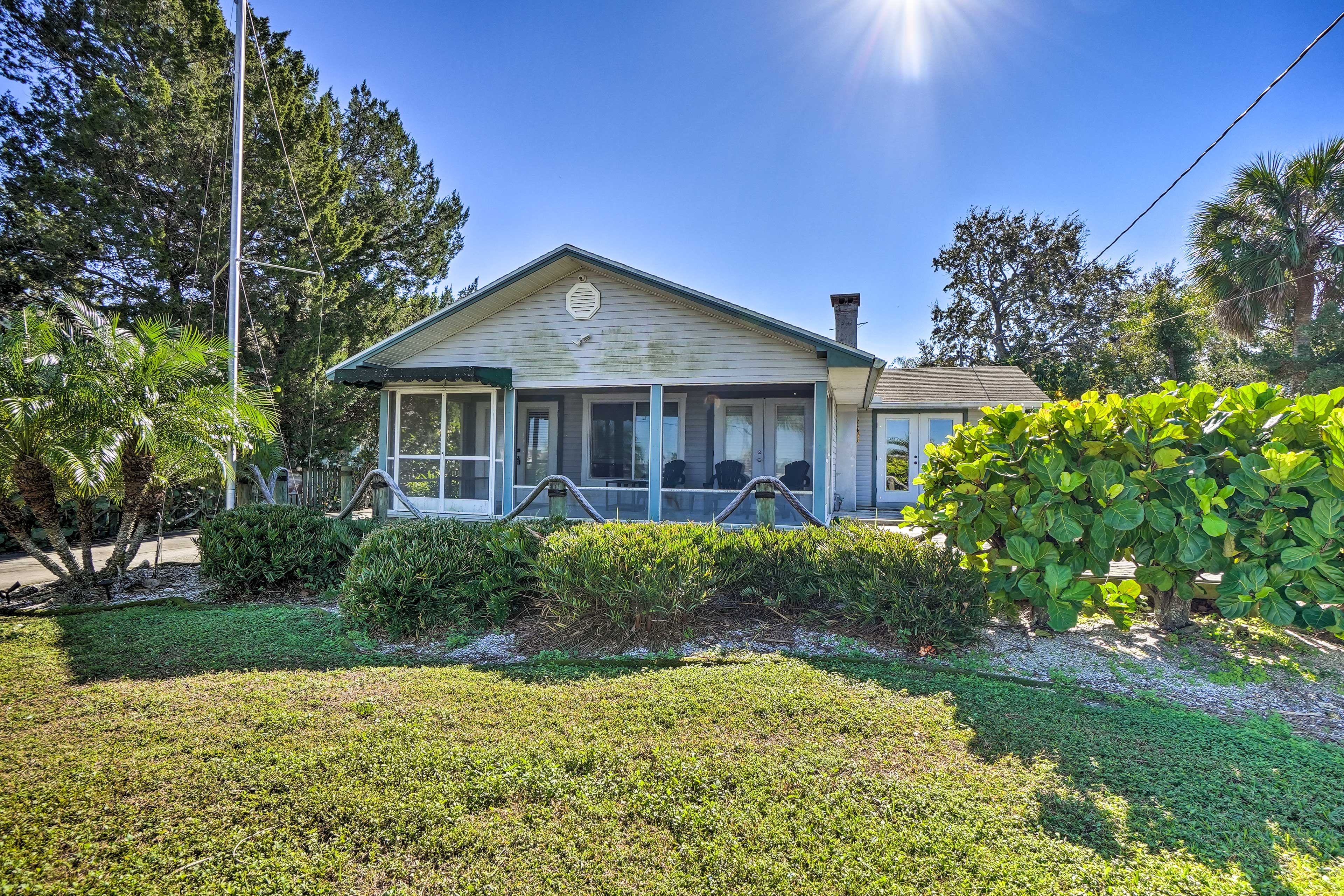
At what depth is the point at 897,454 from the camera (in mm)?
15016

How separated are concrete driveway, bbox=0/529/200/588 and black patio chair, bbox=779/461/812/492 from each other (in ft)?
29.9

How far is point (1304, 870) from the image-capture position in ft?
7.10

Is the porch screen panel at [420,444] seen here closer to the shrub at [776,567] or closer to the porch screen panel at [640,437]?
the porch screen panel at [640,437]

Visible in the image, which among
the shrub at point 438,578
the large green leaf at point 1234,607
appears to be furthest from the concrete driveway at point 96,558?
the large green leaf at point 1234,607

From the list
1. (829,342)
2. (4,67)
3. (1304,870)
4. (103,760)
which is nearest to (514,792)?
(103,760)

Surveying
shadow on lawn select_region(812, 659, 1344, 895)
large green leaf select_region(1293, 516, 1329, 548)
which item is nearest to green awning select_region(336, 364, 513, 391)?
shadow on lawn select_region(812, 659, 1344, 895)

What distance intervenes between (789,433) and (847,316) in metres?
3.52

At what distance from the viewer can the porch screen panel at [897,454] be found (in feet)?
49.0

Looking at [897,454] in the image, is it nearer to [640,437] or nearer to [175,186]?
[640,437]

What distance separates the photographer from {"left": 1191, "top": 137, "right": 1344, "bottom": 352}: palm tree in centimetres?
1339

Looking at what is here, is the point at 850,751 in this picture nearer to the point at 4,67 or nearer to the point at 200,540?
the point at 200,540

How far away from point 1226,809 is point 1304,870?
1.22ft

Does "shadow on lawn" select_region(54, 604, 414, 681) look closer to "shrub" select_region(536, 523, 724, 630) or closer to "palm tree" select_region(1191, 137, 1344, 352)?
"shrub" select_region(536, 523, 724, 630)

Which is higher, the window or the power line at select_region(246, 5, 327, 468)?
the power line at select_region(246, 5, 327, 468)
